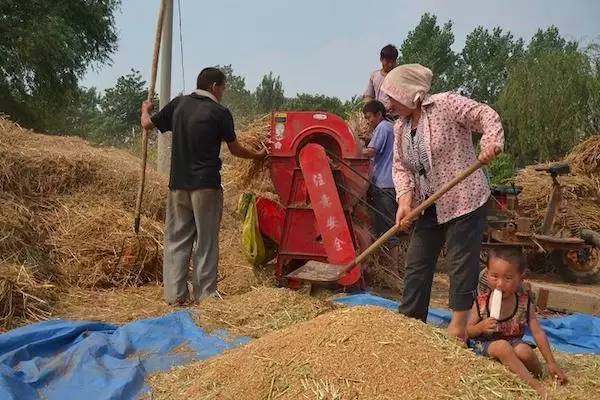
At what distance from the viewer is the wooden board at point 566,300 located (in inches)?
221

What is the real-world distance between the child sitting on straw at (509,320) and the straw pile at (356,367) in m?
0.43

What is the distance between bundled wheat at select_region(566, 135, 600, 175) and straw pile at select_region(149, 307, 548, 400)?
22.8ft

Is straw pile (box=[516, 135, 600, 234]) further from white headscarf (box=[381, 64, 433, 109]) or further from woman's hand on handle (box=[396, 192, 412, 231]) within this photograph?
white headscarf (box=[381, 64, 433, 109])

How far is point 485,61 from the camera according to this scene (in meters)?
36.1

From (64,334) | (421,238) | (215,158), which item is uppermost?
(215,158)

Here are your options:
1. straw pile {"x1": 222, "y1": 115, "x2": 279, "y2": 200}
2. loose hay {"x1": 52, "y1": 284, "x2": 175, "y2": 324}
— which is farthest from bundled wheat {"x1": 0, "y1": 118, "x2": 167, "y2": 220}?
loose hay {"x1": 52, "y1": 284, "x2": 175, "y2": 324}

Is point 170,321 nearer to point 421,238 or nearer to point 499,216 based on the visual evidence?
point 421,238

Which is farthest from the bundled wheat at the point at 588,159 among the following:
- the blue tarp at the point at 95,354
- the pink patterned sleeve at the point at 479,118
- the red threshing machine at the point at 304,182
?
the blue tarp at the point at 95,354

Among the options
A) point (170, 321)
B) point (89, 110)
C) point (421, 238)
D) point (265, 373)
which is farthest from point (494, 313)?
point (89, 110)

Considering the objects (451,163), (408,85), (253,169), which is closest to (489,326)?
(451,163)

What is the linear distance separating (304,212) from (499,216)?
2.59 metres

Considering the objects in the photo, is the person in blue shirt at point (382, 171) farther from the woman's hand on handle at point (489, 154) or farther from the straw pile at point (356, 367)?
the straw pile at point (356, 367)

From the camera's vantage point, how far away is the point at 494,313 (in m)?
3.30

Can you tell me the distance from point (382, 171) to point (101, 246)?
270 cm
